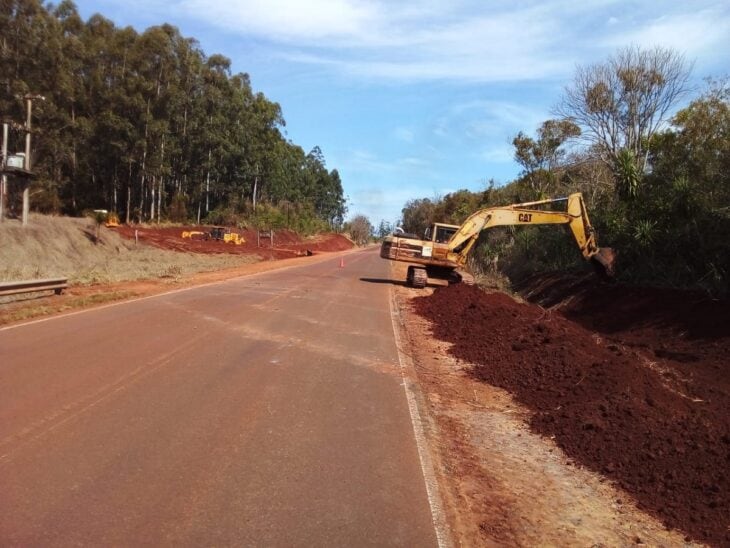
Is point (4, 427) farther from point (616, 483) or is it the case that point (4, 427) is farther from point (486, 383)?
point (486, 383)

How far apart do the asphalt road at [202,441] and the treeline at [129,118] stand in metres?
41.3

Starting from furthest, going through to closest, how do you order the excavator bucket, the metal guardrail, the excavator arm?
the excavator arm, the excavator bucket, the metal guardrail

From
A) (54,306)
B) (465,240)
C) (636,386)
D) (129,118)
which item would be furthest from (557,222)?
(129,118)

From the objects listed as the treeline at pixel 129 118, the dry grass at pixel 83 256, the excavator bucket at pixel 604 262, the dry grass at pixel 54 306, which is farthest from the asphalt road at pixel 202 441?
the treeline at pixel 129 118

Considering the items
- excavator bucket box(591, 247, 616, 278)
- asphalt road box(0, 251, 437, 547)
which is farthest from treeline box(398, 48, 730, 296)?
asphalt road box(0, 251, 437, 547)

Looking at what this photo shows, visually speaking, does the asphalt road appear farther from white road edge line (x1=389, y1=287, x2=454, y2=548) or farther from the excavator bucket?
the excavator bucket

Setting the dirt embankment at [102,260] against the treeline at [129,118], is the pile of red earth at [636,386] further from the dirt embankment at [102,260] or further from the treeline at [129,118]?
the treeline at [129,118]

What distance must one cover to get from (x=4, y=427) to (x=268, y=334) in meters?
6.31

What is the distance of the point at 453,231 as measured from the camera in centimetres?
2545

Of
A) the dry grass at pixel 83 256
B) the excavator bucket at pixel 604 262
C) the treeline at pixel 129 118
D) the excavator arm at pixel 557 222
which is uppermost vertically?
the treeline at pixel 129 118

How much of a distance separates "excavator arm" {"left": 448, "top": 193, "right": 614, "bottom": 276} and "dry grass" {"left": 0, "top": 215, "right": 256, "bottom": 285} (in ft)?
39.7

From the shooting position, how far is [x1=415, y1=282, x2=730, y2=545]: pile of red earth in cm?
540

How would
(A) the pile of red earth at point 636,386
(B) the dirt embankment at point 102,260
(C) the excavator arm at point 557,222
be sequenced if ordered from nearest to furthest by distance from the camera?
1. (A) the pile of red earth at point 636,386
2. (B) the dirt embankment at point 102,260
3. (C) the excavator arm at point 557,222

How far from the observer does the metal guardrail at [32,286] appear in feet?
47.8
